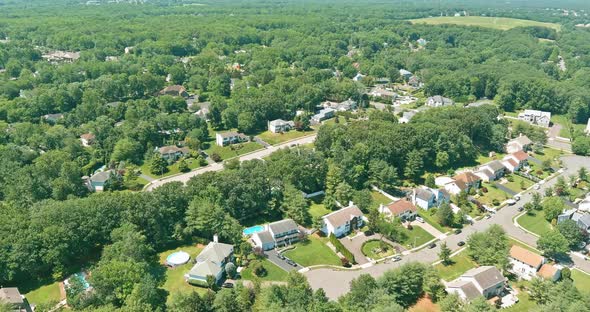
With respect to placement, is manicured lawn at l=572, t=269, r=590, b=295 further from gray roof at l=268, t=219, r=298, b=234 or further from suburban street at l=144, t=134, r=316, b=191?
suburban street at l=144, t=134, r=316, b=191

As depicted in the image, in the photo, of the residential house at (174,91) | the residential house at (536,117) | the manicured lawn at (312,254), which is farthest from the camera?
the residential house at (174,91)

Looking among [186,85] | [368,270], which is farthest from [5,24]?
[368,270]

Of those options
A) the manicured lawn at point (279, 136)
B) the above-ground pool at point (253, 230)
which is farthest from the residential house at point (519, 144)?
the above-ground pool at point (253, 230)

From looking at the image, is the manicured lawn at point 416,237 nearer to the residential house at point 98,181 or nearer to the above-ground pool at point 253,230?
the above-ground pool at point 253,230

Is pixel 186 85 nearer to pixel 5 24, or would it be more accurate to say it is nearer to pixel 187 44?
pixel 187 44

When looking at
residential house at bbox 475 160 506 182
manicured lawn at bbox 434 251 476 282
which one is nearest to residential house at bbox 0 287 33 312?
manicured lawn at bbox 434 251 476 282

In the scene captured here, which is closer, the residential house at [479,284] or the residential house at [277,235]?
the residential house at [479,284]

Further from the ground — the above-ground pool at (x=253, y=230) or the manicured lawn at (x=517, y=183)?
the above-ground pool at (x=253, y=230)
